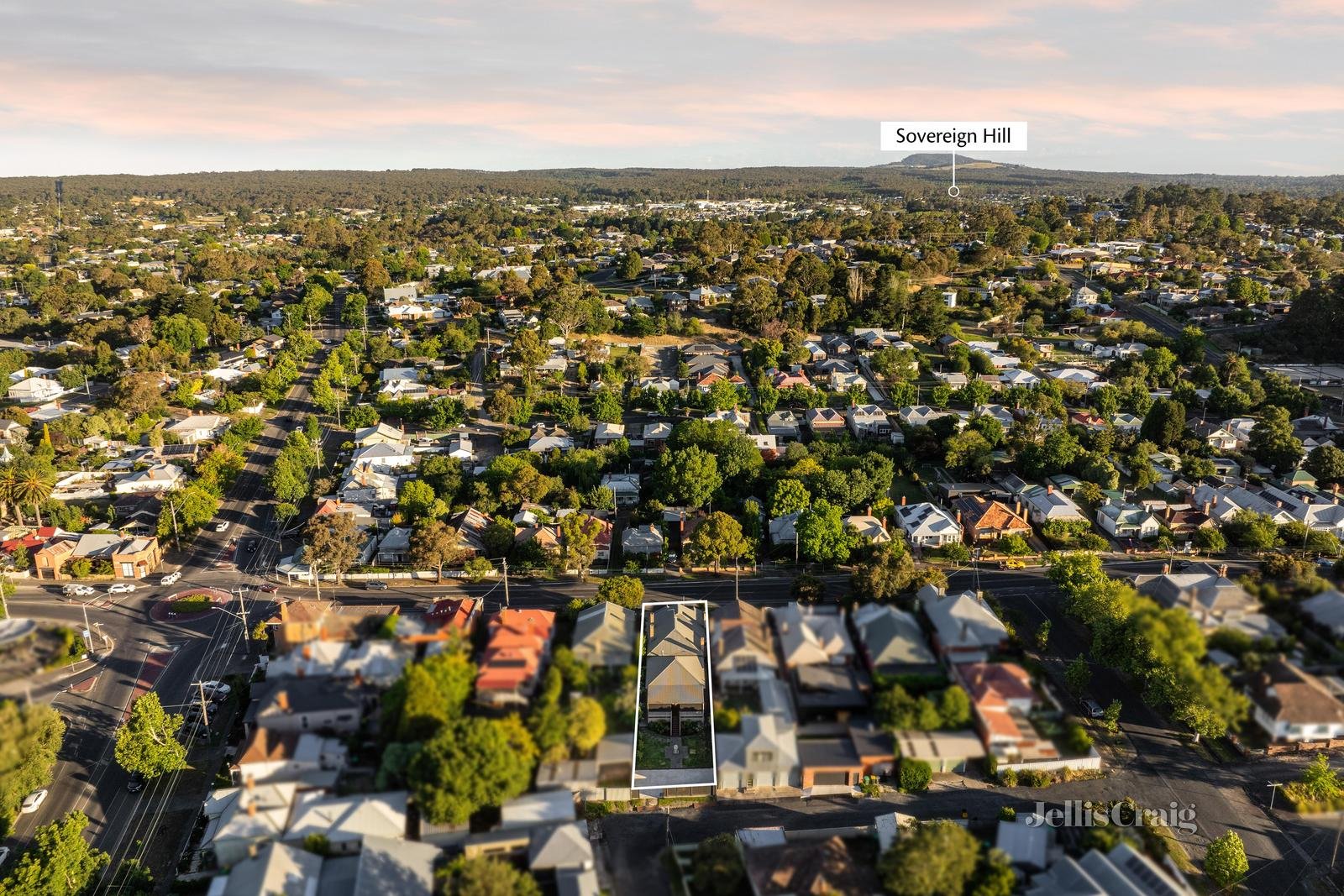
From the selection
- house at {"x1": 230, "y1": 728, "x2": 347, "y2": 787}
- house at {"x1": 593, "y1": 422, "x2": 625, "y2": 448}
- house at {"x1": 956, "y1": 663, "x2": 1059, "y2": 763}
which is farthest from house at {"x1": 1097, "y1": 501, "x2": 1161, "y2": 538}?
house at {"x1": 230, "y1": 728, "x2": 347, "y2": 787}

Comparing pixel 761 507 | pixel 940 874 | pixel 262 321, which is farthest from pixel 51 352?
pixel 940 874

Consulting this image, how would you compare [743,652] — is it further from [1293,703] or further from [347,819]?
Result: [1293,703]

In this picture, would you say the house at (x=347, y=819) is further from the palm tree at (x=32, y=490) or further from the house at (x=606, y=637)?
the palm tree at (x=32, y=490)

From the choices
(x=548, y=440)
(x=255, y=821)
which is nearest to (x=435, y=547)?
(x=548, y=440)

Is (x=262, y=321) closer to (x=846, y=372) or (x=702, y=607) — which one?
(x=846, y=372)

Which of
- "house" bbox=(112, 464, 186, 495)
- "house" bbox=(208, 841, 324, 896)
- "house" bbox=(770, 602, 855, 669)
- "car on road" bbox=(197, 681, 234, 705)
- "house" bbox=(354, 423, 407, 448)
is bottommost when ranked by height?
"car on road" bbox=(197, 681, 234, 705)

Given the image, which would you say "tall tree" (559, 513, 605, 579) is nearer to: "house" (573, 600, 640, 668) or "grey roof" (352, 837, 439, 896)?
"house" (573, 600, 640, 668)

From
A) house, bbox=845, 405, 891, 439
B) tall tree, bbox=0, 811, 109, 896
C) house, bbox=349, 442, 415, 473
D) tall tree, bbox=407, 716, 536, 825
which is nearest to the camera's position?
tall tree, bbox=407, 716, 536, 825
